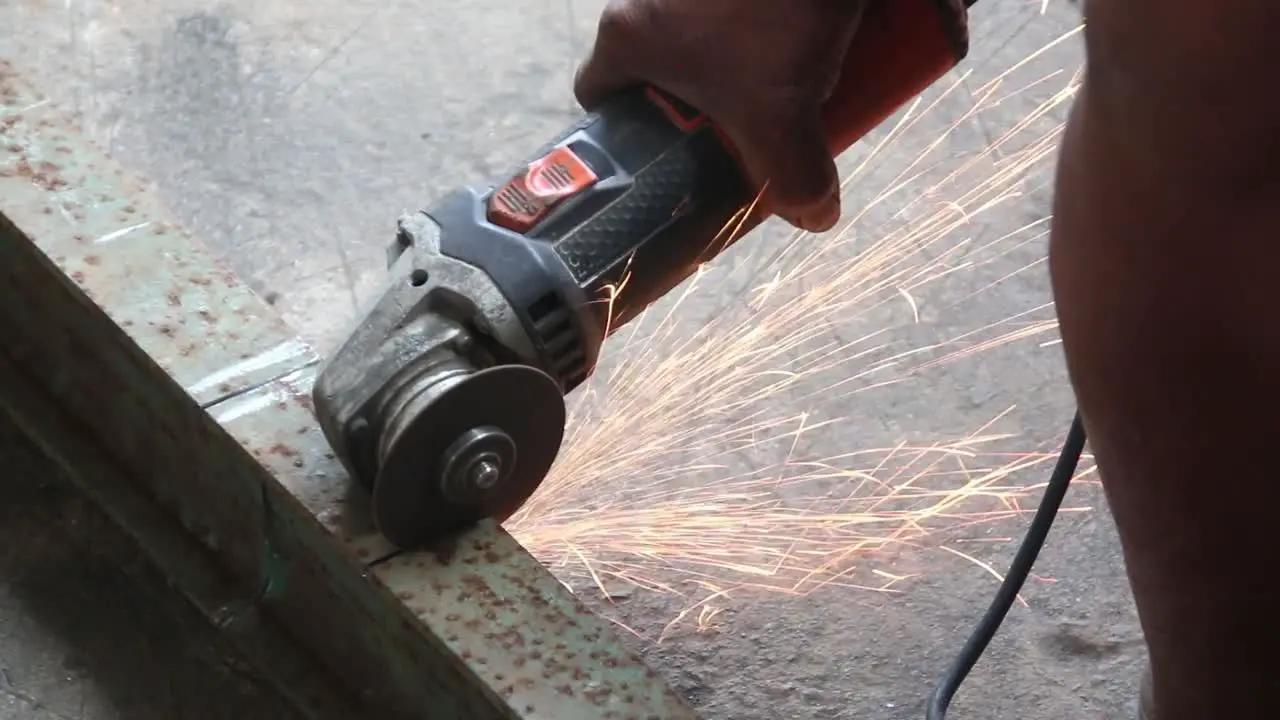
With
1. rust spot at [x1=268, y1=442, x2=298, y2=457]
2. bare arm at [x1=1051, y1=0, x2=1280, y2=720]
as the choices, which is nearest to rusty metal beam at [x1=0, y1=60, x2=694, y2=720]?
rust spot at [x1=268, y1=442, x2=298, y2=457]

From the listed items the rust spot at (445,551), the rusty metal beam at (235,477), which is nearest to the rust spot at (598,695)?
the rusty metal beam at (235,477)

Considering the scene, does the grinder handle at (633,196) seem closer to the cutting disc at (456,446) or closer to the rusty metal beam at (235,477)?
the cutting disc at (456,446)

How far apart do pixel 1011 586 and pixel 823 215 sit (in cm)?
47

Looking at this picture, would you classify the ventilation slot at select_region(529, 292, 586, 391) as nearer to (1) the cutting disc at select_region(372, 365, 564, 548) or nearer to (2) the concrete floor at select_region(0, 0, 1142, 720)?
(1) the cutting disc at select_region(372, 365, 564, 548)

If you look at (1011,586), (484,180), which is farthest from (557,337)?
(484,180)

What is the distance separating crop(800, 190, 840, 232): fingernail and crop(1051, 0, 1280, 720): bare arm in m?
0.45

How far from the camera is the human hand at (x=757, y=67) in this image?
3.84 feet

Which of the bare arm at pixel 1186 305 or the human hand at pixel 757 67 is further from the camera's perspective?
the human hand at pixel 757 67

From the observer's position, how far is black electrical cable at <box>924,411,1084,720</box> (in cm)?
140

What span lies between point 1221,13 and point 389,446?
74 cm

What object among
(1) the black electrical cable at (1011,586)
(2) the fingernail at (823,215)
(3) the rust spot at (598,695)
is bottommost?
(1) the black electrical cable at (1011,586)

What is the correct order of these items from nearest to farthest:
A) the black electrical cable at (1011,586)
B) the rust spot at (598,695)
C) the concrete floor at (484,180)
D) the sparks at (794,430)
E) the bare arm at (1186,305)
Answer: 1. the bare arm at (1186,305)
2. the rust spot at (598,695)
3. the black electrical cable at (1011,586)
4. the concrete floor at (484,180)
5. the sparks at (794,430)

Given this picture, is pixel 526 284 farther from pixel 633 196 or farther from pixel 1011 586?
pixel 1011 586

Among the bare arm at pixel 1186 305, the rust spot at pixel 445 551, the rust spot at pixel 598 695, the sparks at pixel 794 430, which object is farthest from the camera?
the sparks at pixel 794 430
